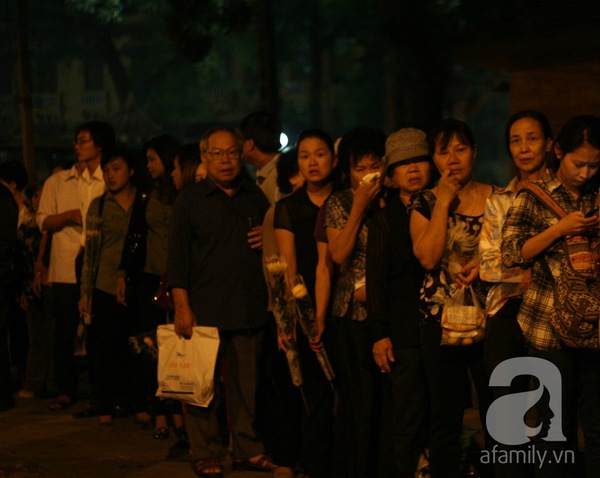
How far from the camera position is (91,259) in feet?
31.6

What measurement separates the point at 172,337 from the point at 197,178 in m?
1.52

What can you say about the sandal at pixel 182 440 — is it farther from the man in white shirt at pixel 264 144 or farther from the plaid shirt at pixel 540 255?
the plaid shirt at pixel 540 255

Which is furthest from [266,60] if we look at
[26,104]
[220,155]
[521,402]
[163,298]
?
[521,402]

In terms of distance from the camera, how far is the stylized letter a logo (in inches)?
233

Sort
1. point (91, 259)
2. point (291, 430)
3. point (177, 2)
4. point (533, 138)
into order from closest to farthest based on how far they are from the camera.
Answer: point (533, 138) → point (291, 430) → point (91, 259) → point (177, 2)

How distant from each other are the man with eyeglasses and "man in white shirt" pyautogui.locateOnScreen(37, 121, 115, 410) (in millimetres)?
2357

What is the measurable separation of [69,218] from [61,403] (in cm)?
171

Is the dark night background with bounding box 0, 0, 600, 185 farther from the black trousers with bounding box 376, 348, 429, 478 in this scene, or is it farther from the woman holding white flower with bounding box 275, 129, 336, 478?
the black trousers with bounding box 376, 348, 429, 478

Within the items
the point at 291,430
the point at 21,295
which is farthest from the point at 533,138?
the point at 21,295

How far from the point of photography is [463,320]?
6223mm

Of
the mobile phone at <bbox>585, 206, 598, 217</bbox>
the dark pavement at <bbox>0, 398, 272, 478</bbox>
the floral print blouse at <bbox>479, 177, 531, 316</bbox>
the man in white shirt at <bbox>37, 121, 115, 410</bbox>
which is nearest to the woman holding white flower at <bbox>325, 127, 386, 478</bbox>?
the floral print blouse at <bbox>479, 177, 531, 316</bbox>

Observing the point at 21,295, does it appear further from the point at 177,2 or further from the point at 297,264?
the point at 177,2

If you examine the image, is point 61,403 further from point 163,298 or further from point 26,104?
point 26,104

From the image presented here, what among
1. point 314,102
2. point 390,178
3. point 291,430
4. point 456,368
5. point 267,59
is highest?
point 314,102
